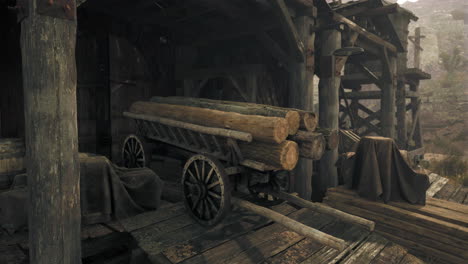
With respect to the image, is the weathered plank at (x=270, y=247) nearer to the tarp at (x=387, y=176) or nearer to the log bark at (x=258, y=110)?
the log bark at (x=258, y=110)

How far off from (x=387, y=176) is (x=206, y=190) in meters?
3.63

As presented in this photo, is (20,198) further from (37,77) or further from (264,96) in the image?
(264,96)

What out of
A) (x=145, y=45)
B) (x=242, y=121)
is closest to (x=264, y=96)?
(x=145, y=45)

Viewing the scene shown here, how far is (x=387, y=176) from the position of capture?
19.1 ft

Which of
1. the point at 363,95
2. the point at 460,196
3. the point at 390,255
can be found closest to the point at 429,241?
the point at 390,255

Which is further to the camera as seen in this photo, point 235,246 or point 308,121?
point 308,121

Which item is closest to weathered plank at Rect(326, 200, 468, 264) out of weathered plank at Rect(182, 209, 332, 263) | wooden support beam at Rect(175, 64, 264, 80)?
weathered plank at Rect(182, 209, 332, 263)

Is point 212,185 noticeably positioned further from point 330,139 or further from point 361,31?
point 361,31

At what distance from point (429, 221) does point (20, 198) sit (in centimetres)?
612

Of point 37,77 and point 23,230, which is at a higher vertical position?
point 37,77

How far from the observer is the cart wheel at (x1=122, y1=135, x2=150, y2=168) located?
6.49 meters

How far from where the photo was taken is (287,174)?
16.7 feet

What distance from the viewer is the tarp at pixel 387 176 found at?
5746 mm

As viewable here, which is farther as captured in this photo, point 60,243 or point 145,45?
point 145,45
